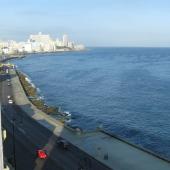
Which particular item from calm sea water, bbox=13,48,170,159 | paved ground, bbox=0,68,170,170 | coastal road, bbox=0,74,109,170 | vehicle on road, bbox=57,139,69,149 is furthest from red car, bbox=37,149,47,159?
calm sea water, bbox=13,48,170,159

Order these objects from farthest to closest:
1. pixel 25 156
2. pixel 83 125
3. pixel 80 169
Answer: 1. pixel 83 125
2. pixel 25 156
3. pixel 80 169

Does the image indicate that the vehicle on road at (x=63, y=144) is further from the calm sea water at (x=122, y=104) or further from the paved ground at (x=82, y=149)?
the calm sea water at (x=122, y=104)

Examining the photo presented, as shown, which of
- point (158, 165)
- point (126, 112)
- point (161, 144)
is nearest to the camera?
point (158, 165)

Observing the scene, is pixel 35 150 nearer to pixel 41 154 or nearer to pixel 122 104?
pixel 41 154

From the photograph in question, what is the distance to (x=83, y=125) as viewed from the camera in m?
55.7

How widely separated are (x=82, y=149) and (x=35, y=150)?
4.35 m

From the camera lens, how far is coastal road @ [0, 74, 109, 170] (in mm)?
33281

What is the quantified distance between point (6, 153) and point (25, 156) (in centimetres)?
168

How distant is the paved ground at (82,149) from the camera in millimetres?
33812

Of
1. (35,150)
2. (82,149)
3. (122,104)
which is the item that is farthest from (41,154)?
(122,104)

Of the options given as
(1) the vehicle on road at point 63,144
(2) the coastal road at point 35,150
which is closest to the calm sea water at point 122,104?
(2) the coastal road at point 35,150

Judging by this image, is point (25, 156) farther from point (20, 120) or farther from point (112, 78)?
point (112, 78)

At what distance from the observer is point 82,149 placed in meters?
38.3

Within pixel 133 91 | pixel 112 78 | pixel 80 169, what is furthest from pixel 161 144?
pixel 112 78
